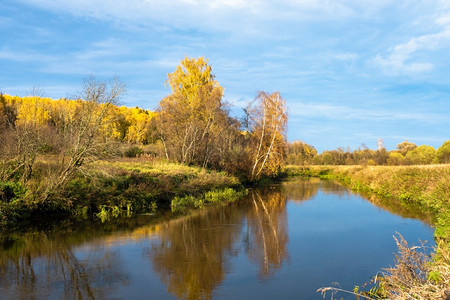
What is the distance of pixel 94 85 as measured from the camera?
15.7m

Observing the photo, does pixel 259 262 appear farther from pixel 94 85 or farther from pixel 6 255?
pixel 94 85

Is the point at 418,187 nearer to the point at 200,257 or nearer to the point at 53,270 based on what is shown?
the point at 200,257

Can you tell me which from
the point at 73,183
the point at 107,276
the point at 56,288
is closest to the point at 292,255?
the point at 107,276

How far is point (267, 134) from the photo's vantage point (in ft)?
117

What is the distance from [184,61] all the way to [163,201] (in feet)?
67.3

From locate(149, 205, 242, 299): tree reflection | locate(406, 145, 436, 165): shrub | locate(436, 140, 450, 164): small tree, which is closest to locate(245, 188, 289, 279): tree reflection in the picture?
locate(149, 205, 242, 299): tree reflection

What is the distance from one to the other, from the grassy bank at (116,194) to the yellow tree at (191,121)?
18.0ft

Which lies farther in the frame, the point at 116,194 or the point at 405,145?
the point at 405,145

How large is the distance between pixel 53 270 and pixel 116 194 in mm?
9084

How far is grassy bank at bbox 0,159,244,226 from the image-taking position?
14609mm

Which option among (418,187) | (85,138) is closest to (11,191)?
(85,138)

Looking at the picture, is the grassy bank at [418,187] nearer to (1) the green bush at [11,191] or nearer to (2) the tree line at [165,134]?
(2) the tree line at [165,134]

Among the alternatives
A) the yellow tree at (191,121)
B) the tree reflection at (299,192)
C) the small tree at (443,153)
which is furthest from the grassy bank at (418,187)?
the small tree at (443,153)

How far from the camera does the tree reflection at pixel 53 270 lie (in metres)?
7.73
